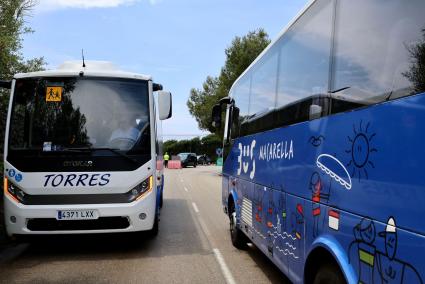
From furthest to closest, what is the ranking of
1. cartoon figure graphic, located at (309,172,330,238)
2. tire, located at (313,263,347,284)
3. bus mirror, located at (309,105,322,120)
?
bus mirror, located at (309,105,322,120) → cartoon figure graphic, located at (309,172,330,238) → tire, located at (313,263,347,284)

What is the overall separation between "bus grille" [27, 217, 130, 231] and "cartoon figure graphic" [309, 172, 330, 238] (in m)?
4.17

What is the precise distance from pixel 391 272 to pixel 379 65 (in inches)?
49.6

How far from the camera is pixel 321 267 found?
12.4 ft

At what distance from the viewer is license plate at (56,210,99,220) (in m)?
7.19

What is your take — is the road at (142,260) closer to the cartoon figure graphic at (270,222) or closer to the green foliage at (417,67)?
the cartoon figure graphic at (270,222)

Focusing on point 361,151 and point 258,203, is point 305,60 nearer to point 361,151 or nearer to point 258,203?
point 361,151

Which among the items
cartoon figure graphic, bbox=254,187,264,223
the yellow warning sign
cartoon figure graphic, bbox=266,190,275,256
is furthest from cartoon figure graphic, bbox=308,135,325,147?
the yellow warning sign

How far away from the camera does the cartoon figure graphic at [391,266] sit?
8.07 ft

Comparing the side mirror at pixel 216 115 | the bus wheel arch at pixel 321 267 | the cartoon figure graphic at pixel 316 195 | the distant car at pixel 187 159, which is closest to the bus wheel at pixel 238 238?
the side mirror at pixel 216 115

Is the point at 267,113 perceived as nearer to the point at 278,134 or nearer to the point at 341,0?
the point at 278,134

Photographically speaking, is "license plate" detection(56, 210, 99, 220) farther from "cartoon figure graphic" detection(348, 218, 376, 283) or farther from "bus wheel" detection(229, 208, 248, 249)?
"cartoon figure graphic" detection(348, 218, 376, 283)

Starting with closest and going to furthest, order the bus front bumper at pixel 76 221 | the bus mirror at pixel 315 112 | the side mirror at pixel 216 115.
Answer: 1. the bus mirror at pixel 315 112
2. the bus front bumper at pixel 76 221
3. the side mirror at pixel 216 115

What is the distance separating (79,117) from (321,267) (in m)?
5.15

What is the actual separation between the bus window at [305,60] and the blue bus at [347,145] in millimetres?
12
